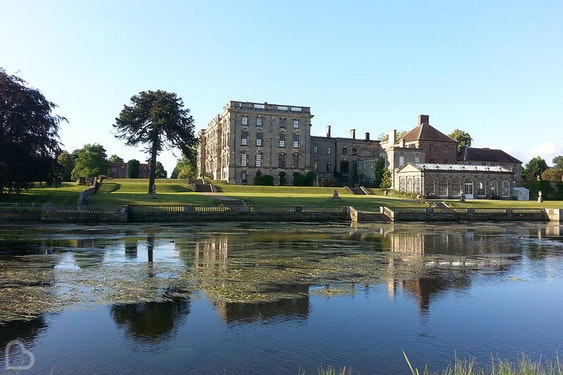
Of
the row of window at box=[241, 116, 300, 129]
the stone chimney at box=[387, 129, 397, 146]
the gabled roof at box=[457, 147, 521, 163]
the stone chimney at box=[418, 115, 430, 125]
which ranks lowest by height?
the gabled roof at box=[457, 147, 521, 163]

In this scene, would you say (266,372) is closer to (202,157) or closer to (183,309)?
(183,309)

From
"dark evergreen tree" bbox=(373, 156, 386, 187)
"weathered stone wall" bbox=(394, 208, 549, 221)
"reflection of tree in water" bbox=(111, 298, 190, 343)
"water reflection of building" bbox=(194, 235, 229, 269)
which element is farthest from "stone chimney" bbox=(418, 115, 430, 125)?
"reflection of tree in water" bbox=(111, 298, 190, 343)

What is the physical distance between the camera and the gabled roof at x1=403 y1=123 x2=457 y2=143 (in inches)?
3531

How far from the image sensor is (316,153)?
318 feet

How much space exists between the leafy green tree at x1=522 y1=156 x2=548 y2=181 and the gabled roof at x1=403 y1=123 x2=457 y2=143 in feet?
128

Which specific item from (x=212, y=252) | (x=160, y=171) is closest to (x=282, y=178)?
(x=212, y=252)

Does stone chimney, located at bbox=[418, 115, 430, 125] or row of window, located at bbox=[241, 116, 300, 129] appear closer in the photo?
row of window, located at bbox=[241, 116, 300, 129]

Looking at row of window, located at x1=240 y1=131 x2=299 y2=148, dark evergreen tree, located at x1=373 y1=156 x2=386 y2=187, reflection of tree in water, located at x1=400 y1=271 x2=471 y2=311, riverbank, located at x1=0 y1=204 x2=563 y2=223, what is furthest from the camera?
dark evergreen tree, located at x1=373 y1=156 x2=386 y2=187

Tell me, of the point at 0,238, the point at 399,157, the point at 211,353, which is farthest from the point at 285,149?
the point at 211,353

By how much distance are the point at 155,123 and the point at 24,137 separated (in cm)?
1561

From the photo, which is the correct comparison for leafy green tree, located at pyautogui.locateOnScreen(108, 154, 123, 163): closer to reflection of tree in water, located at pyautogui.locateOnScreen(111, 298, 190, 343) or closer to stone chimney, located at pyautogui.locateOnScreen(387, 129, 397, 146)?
stone chimney, located at pyautogui.locateOnScreen(387, 129, 397, 146)

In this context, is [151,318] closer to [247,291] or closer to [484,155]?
[247,291]

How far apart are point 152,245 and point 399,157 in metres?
68.4

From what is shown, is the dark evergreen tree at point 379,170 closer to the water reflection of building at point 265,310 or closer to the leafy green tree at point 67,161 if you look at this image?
the water reflection of building at point 265,310
